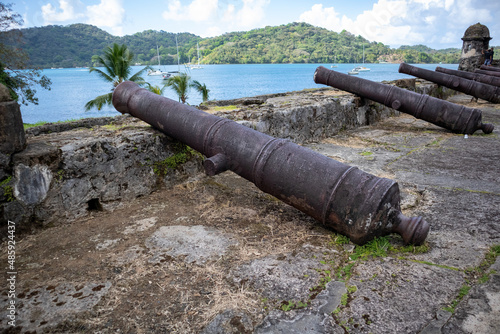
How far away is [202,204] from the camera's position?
133 inches

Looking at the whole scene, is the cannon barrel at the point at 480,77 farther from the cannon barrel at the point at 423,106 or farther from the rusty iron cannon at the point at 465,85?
the cannon barrel at the point at 423,106

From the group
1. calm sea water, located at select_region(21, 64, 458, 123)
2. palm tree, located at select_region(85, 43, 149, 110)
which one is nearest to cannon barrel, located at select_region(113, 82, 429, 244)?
palm tree, located at select_region(85, 43, 149, 110)

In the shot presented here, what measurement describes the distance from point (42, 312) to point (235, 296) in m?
1.11

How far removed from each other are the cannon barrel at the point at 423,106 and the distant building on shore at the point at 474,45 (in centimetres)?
1433

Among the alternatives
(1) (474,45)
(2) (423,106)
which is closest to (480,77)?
(2) (423,106)

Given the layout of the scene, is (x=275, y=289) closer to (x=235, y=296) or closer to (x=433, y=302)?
(x=235, y=296)

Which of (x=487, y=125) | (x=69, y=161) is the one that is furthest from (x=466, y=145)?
(x=69, y=161)

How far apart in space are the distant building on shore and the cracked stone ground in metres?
17.6

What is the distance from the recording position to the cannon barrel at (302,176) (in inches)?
95.7

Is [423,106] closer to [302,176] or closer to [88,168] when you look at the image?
[302,176]

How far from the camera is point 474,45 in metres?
17.4

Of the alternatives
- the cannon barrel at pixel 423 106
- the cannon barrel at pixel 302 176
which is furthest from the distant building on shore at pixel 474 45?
the cannon barrel at pixel 302 176

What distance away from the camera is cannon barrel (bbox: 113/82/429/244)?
243 cm

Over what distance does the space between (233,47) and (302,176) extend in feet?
506
